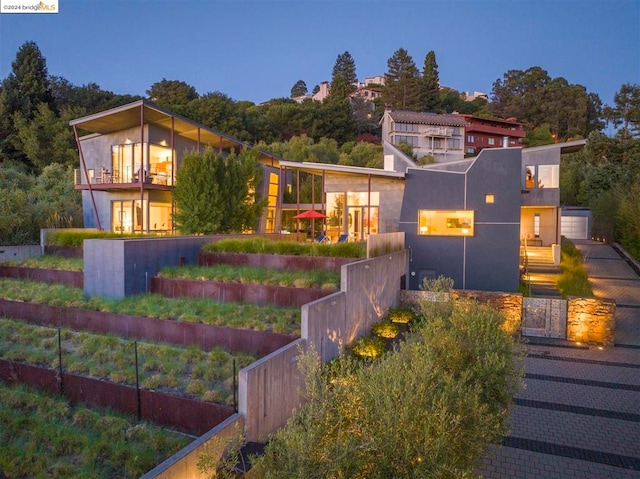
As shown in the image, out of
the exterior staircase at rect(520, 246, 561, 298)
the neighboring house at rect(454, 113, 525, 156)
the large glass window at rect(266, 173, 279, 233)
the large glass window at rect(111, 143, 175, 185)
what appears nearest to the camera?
the exterior staircase at rect(520, 246, 561, 298)

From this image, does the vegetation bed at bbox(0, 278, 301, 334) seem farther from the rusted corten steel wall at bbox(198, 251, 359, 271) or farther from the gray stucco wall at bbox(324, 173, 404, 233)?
the gray stucco wall at bbox(324, 173, 404, 233)

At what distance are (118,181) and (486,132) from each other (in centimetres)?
4485

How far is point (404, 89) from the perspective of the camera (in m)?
61.6

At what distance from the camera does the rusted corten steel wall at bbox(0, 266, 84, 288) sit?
12.9 m

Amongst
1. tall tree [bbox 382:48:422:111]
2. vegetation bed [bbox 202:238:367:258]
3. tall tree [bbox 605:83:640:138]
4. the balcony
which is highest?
tall tree [bbox 382:48:422:111]

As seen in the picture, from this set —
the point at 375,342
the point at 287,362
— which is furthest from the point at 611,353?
the point at 287,362

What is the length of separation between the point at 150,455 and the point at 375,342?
5.56m

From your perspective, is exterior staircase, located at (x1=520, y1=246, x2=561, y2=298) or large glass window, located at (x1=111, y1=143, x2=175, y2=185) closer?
exterior staircase, located at (x1=520, y1=246, x2=561, y2=298)

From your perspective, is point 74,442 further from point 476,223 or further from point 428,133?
point 428,133

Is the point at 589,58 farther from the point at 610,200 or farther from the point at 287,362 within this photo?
the point at 287,362

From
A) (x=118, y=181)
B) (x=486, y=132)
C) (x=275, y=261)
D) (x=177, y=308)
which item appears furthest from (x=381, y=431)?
(x=486, y=132)

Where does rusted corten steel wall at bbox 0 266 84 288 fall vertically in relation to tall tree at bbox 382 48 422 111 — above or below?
below

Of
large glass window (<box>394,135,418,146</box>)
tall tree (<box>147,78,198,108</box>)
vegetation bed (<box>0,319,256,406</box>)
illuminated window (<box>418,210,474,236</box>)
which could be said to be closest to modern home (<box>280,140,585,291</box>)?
illuminated window (<box>418,210,474,236</box>)

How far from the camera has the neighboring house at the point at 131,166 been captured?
1986 centimetres
